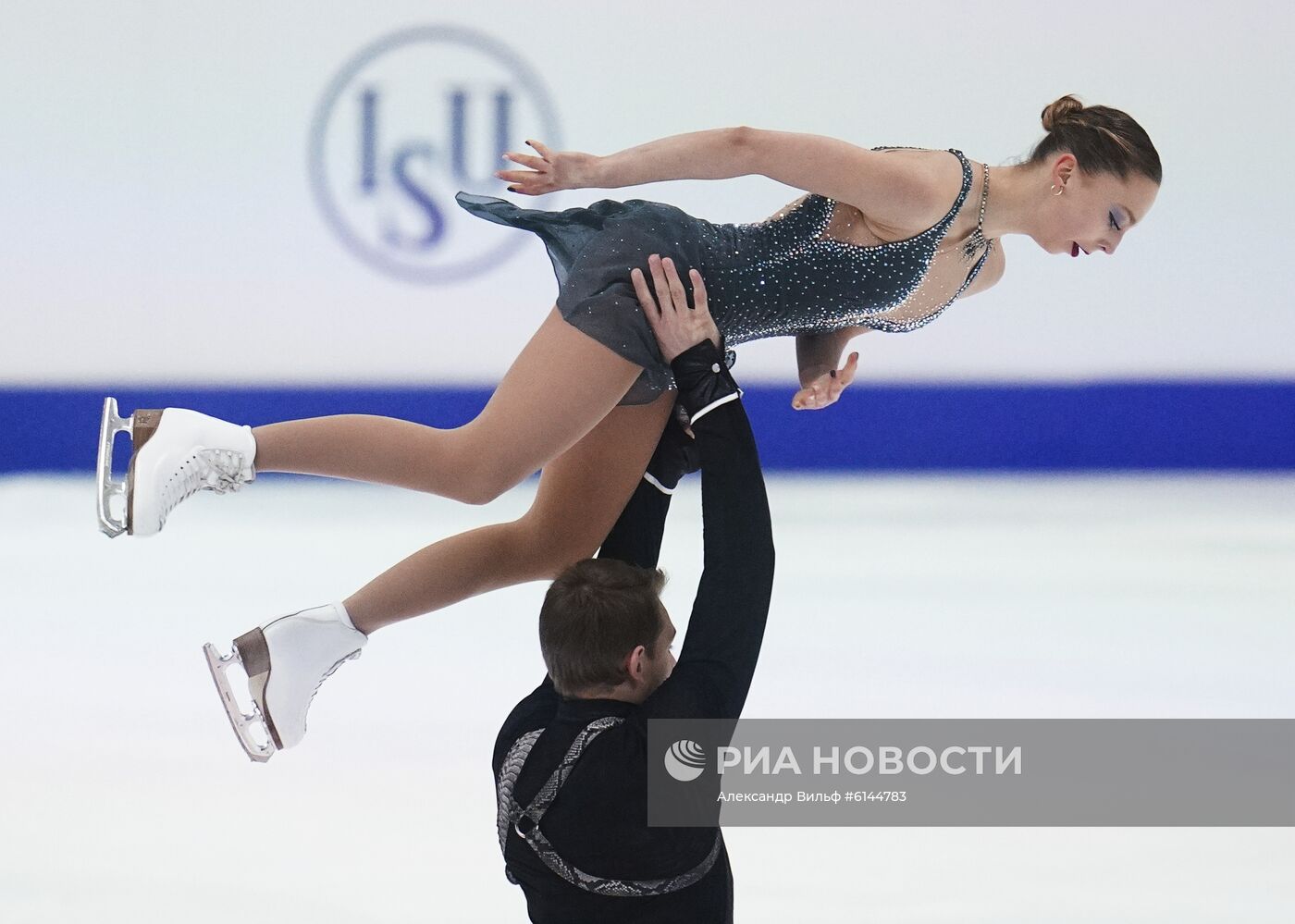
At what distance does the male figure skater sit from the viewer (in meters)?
1.51

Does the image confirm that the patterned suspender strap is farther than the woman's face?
No

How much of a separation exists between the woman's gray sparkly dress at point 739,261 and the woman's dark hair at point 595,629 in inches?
19.5

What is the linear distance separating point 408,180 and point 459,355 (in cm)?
69

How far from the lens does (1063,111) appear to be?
7.07ft

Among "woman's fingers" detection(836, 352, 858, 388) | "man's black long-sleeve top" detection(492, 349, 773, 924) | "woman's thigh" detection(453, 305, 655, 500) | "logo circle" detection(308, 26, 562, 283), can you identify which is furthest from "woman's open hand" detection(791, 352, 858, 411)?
"logo circle" detection(308, 26, 562, 283)

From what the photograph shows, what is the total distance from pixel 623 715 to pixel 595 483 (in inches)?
23.8

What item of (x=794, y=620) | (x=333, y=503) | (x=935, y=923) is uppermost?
(x=333, y=503)

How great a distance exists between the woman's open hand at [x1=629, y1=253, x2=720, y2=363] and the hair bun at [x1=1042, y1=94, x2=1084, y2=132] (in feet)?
1.89

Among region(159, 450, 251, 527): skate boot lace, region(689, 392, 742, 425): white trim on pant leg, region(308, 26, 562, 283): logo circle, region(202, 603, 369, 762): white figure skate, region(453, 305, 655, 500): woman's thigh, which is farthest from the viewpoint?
region(308, 26, 562, 283): logo circle

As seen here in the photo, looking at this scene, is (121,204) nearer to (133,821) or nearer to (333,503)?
(333,503)

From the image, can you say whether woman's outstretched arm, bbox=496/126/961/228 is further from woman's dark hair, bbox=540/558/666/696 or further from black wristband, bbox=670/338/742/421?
woman's dark hair, bbox=540/558/666/696

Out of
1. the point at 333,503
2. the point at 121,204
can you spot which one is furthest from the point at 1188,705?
the point at 121,204

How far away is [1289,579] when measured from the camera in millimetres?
4020

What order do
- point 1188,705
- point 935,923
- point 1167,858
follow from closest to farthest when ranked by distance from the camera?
point 935,923 → point 1167,858 → point 1188,705
